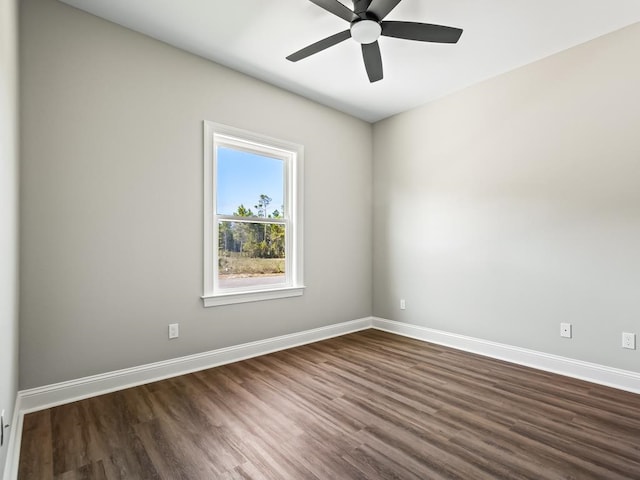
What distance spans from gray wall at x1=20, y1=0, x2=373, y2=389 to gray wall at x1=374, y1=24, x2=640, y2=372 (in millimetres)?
1833

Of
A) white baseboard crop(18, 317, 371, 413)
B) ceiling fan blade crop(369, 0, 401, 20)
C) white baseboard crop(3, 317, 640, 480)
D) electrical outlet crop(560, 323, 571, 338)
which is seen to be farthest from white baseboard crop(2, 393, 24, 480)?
electrical outlet crop(560, 323, 571, 338)

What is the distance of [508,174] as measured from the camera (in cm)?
333

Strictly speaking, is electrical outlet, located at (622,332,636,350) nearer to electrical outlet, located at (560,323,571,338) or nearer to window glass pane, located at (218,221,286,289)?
electrical outlet, located at (560,323,571,338)

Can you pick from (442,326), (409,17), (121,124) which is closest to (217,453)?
(121,124)

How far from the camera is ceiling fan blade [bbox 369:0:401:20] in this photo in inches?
80.7

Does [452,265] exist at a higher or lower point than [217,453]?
higher

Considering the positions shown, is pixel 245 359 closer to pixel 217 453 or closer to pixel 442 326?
pixel 217 453

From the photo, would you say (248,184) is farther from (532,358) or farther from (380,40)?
(532,358)

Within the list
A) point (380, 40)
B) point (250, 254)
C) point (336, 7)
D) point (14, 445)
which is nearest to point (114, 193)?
point (250, 254)

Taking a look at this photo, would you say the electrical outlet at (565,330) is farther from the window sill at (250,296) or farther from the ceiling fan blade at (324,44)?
the ceiling fan blade at (324,44)

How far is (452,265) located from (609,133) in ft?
5.85

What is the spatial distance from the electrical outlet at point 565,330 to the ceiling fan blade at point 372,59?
8.79 ft

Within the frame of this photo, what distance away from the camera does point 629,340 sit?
103 inches

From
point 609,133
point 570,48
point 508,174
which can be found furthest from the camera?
point 508,174
